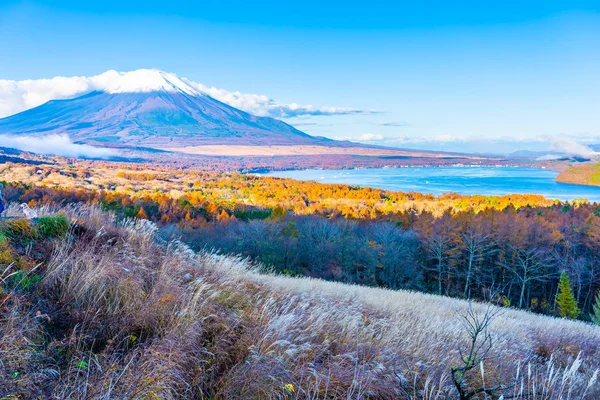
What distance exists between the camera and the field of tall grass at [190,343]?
2.78 metres

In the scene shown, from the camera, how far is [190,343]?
134 inches

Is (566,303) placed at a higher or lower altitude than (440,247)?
lower

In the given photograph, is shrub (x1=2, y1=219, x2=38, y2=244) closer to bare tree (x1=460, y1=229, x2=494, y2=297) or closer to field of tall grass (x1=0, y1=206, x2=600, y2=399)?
field of tall grass (x1=0, y1=206, x2=600, y2=399)

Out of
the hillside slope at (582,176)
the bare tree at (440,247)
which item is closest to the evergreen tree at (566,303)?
the bare tree at (440,247)

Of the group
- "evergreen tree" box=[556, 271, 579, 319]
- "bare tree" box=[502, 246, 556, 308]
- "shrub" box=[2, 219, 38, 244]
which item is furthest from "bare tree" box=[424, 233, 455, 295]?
"shrub" box=[2, 219, 38, 244]

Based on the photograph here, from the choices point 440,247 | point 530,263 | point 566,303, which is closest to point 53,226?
point 566,303

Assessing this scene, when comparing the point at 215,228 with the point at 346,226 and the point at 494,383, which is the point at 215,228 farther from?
the point at 494,383

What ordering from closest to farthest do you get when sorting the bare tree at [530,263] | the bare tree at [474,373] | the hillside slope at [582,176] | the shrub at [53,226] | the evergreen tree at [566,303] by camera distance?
the bare tree at [474,373] → the shrub at [53,226] → the evergreen tree at [566,303] → the bare tree at [530,263] → the hillside slope at [582,176]

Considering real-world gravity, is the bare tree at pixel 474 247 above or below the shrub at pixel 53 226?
below

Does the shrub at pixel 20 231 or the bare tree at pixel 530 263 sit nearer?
the shrub at pixel 20 231

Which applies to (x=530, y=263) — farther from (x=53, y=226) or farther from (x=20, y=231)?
(x=20, y=231)

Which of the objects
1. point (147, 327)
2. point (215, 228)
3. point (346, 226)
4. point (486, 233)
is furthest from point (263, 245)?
point (147, 327)

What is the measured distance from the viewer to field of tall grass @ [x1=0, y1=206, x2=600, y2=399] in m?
2.78

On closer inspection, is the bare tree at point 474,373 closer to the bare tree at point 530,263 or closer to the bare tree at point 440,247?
the bare tree at point 440,247
